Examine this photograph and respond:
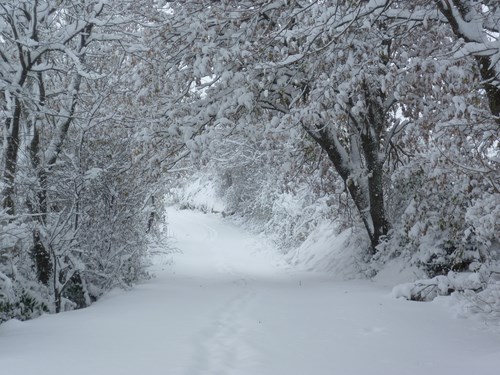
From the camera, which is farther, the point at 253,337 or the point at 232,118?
the point at 232,118

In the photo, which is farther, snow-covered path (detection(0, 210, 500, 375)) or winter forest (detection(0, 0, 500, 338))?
winter forest (detection(0, 0, 500, 338))

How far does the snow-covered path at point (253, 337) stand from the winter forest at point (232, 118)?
2.96 feet

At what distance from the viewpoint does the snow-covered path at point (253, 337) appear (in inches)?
167

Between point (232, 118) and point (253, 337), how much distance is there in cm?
533

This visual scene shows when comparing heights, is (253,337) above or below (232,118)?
below

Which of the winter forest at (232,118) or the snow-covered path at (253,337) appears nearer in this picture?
the snow-covered path at (253,337)

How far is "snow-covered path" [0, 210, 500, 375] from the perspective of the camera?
425 cm

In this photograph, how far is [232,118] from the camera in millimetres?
9773

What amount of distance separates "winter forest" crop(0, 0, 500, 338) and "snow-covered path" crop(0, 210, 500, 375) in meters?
0.90

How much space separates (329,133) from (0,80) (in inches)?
266

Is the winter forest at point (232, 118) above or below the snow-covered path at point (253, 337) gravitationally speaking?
above

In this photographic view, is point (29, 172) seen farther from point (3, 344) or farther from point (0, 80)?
point (3, 344)

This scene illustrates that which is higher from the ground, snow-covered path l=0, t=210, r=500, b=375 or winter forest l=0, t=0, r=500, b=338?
winter forest l=0, t=0, r=500, b=338

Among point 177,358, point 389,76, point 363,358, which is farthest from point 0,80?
point 363,358
